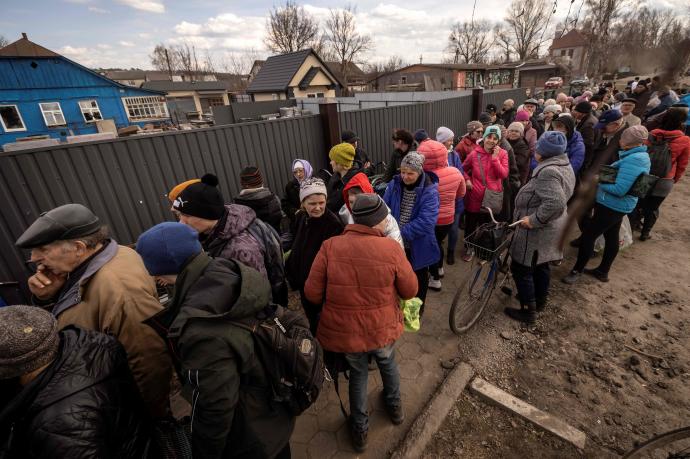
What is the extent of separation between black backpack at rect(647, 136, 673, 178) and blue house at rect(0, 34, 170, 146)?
97.9 ft


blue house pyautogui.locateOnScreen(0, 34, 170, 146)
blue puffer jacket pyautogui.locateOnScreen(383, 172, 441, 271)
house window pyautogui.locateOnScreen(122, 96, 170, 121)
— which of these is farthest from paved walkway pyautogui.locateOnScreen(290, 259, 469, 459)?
house window pyautogui.locateOnScreen(122, 96, 170, 121)

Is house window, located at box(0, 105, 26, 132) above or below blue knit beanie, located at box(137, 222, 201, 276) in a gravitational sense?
above

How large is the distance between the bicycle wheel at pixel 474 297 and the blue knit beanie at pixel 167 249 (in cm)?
273

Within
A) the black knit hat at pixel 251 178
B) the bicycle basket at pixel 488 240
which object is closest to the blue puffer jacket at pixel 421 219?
the bicycle basket at pixel 488 240

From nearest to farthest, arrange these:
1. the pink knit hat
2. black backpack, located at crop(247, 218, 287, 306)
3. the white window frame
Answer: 1. black backpack, located at crop(247, 218, 287, 306)
2. the pink knit hat
3. the white window frame

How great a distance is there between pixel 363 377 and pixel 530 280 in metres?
2.26

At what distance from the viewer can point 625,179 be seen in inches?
133

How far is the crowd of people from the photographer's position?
1.14m

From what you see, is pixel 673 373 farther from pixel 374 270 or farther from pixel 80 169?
pixel 80 169

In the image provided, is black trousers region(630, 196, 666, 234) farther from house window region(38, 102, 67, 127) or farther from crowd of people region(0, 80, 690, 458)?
house window region(38, 102, 67, 127)

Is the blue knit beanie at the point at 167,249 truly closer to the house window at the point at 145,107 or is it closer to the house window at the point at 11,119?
the house window at the point at 11,119

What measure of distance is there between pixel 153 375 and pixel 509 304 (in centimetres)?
376

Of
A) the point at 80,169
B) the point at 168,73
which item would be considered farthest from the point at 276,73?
the point at 168,73

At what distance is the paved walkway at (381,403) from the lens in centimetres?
234
